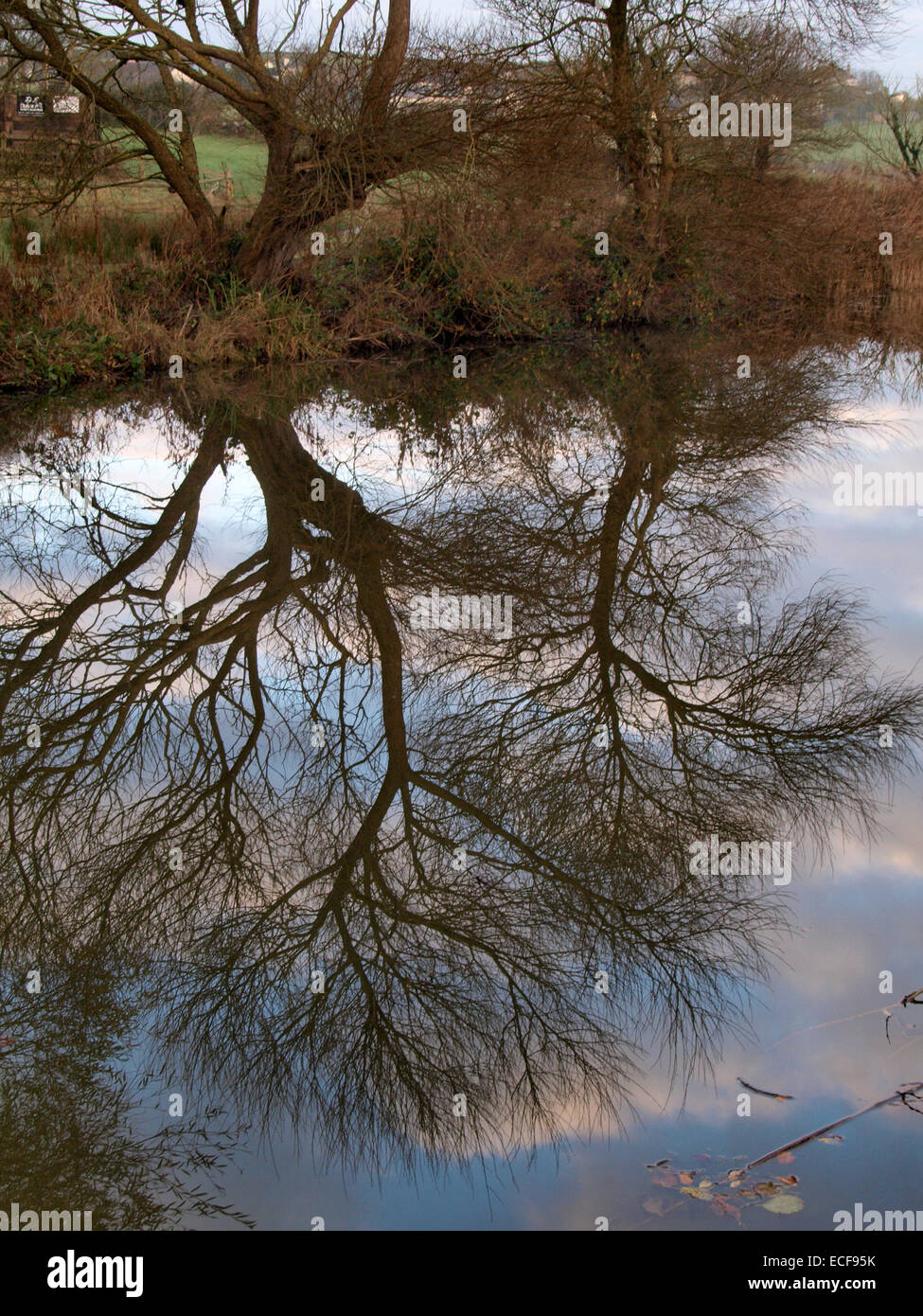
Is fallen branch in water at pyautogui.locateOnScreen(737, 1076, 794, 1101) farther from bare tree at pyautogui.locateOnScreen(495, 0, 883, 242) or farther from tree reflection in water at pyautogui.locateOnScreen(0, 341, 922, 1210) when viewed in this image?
bare tree at pyautogui.locateOnScreen(495, 0, 883, 242)

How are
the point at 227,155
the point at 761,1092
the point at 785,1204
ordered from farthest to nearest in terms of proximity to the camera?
1. the point at 227,155
2. the point at 761,1092
3. the point at 785,1204

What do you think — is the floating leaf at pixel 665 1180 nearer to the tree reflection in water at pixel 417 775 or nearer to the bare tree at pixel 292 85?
the tree reflection in water at pixel 417 775

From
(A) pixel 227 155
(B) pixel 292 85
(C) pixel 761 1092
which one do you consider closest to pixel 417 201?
(B) pixel 292 85

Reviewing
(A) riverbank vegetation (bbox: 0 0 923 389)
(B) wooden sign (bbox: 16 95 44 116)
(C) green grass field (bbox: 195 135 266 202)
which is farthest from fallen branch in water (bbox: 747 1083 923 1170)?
(C) green grass field (bbox: 195 135 266 202)

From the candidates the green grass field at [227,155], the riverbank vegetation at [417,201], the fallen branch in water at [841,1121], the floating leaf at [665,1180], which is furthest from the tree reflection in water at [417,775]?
the green grass field at [227,155]

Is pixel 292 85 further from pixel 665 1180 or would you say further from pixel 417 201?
pixel 665 1180

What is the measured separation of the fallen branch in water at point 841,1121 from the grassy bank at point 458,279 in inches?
524

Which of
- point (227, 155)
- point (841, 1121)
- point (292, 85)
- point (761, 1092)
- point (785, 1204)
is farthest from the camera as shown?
point (227, 155)

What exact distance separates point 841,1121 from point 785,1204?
1.19 ft

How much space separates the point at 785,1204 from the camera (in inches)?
106

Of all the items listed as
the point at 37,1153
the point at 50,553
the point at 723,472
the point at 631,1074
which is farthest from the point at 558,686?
the point at 723,472

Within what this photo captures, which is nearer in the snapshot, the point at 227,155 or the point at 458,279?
the point at 458,279

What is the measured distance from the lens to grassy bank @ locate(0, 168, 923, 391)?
606 inches

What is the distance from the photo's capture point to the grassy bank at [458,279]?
15.4 m
